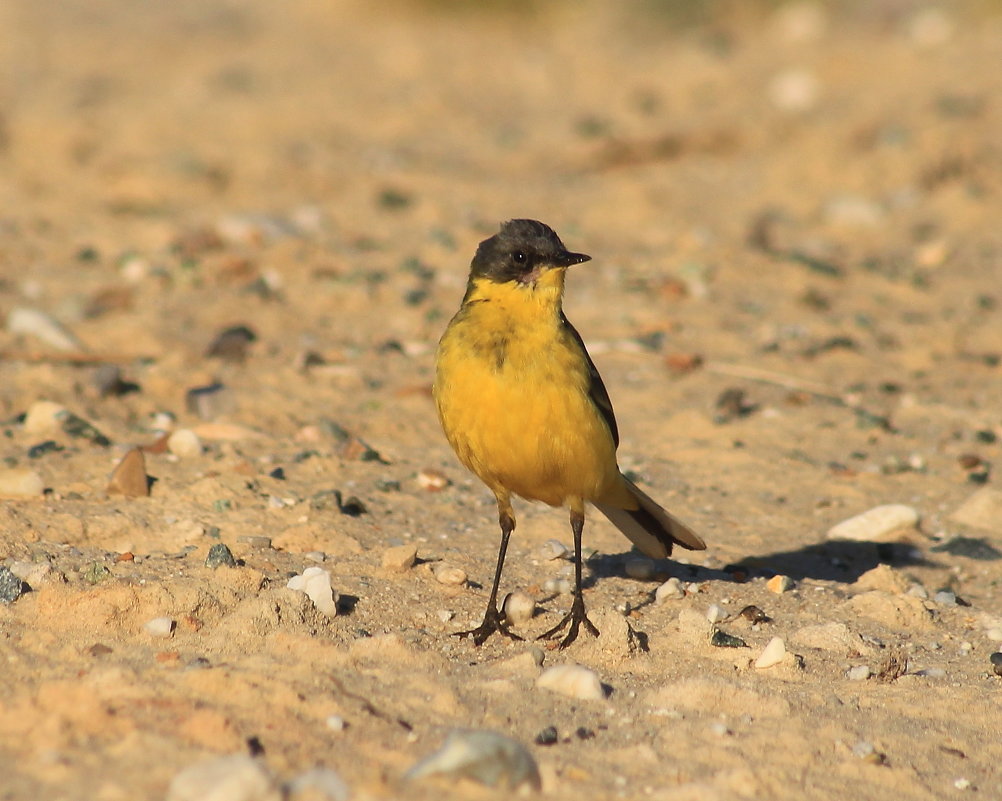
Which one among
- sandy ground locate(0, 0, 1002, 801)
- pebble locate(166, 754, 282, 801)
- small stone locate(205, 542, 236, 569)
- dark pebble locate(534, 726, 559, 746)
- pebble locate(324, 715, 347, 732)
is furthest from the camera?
small stone locate(205, 542, 236, 569)

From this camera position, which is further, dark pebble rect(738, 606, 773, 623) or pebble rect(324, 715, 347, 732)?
dark pebble rect(738, 606, 773, 623)

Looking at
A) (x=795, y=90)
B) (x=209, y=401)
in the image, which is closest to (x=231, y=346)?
(x=209, y=401)

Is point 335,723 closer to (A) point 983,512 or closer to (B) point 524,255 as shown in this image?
(B) point 524,255

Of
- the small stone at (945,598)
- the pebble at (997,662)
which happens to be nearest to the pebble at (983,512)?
the small stone at (945,598)

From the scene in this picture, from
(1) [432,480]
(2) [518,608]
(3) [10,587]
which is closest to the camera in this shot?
(3) [10,587]

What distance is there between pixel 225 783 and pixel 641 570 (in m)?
3.11

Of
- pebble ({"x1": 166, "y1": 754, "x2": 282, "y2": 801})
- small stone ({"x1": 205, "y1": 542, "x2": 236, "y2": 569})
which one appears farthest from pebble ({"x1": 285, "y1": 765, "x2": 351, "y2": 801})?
small stone ({"x1": 205, "y1": 542, "x2": 236, "y2": 569})

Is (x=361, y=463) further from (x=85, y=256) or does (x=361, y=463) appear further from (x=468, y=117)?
(x=468, y=117)

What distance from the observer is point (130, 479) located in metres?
6.52

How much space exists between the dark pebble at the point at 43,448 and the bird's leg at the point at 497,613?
8.22 ft

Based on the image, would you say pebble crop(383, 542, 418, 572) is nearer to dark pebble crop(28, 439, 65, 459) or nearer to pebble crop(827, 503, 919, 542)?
dark pebble crop(28, 439, 65, 459)

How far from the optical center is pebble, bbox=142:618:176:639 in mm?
5059

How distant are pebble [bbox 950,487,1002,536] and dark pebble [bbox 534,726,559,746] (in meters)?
3.66

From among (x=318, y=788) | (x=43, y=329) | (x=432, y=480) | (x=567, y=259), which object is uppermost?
(x=567, y=259)
